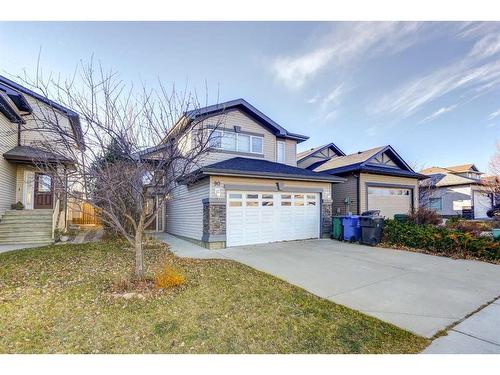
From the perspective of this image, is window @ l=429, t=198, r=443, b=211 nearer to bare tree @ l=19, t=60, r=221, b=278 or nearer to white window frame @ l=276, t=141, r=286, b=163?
white window frame @ l=276, t=141, r=286, b=163

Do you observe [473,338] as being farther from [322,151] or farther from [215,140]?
[322,151]

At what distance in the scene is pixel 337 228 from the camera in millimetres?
12359

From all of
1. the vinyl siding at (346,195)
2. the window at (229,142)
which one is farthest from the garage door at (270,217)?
the vinyl siding at (346,195)

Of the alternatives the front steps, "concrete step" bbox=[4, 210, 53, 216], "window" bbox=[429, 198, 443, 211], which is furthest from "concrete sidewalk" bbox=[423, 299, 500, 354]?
"window" bbox=[429, 198, 443, 211]

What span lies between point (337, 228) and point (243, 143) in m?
6.31

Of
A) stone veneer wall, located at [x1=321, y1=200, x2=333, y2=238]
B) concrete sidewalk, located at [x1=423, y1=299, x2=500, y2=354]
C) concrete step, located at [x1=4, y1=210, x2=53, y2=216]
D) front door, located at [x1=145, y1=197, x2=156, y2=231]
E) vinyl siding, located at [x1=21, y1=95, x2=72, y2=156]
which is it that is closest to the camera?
concrete sidewalk, located at [x1=423, y1=299, x2=500, y2=354]

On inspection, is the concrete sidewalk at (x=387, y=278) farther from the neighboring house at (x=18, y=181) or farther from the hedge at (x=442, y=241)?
the neighboring house at (x=18, y=181)

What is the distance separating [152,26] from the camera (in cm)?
595

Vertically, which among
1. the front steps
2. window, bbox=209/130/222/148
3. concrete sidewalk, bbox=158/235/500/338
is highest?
window, bbox=209/130/222/148

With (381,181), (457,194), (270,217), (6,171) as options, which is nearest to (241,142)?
(270,217)

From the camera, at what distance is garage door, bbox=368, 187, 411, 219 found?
15.5m

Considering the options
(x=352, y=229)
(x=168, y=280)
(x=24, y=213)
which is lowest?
(x=168, y=280)

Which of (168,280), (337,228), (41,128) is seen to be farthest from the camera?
(337,228)

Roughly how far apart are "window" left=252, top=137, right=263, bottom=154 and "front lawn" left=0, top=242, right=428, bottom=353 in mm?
8648
